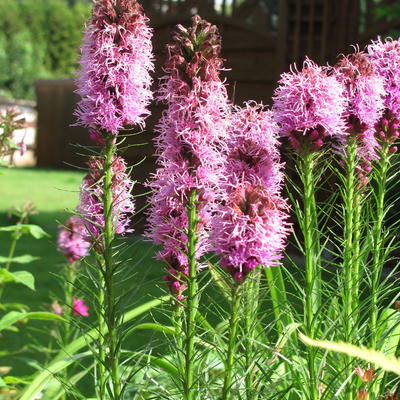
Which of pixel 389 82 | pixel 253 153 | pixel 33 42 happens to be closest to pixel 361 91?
pixel 389 82

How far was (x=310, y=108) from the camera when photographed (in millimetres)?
1820

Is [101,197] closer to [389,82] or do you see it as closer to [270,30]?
[389,82]

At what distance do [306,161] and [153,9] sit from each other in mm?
7457

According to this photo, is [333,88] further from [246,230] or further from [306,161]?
[246,230]

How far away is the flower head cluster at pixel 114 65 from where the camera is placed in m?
1.64

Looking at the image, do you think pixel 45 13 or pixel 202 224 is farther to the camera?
pixel 45 13

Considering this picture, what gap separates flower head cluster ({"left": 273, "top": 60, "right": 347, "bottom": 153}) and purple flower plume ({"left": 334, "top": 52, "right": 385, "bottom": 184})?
0.50 ft

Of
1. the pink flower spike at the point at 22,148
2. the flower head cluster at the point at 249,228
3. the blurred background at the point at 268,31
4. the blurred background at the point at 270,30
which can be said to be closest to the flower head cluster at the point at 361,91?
the flower head cluster at the point at 249,228

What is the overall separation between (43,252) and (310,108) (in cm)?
647

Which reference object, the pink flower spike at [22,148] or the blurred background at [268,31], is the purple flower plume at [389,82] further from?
the blurred background at [268,31]

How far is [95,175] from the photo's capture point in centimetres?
189

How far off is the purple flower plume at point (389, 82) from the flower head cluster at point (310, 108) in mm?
339

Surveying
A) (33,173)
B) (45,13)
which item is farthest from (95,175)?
(45,13)

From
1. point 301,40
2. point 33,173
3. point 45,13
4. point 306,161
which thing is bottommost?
point 33,173
